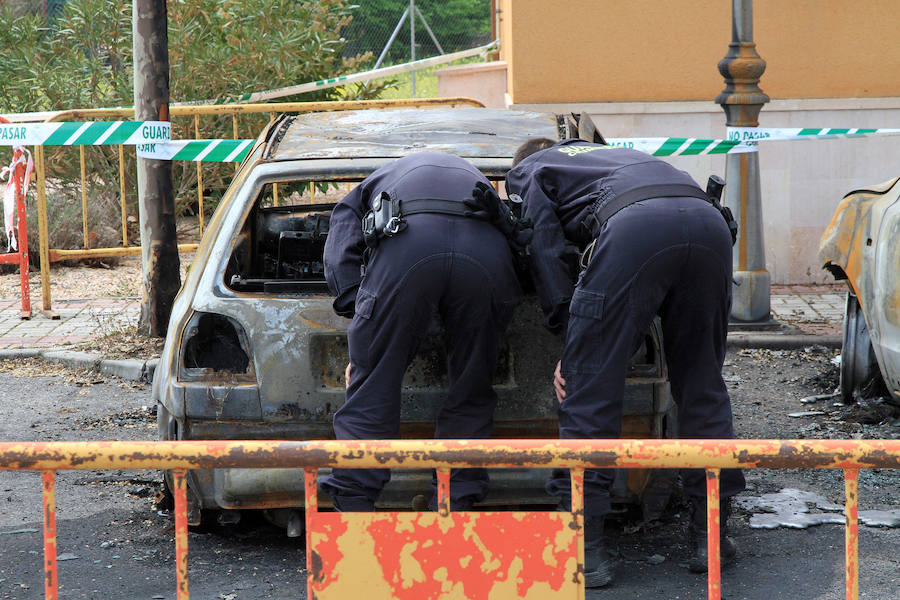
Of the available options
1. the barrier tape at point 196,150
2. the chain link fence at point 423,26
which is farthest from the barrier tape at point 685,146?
the chain link fence at point 423,26

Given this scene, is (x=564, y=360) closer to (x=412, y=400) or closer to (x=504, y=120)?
(x=412, y=400)

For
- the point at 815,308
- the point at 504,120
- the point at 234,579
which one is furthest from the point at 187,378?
the point at 815,308

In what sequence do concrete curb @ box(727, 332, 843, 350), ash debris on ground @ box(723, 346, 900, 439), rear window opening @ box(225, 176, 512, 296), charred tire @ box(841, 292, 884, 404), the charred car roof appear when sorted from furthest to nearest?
concrete curb @ box(727, 332, 843, 350) → charred tire @ box(841, 292, 884, 404) → ash debris on ground @ box(723, 346, 900, 439) → rear window opening @ box(225, 176, 512, 296) → the charred car roof

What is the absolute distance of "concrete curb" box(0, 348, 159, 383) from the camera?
6.57 meters

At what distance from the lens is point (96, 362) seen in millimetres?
6789

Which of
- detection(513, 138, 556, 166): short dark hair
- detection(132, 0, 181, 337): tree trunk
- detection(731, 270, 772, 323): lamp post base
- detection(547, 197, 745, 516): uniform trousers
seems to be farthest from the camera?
detection(731, 270, 772, 323): lamp post base

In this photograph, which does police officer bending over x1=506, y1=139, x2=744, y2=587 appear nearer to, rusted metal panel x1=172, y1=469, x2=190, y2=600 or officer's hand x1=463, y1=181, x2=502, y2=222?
officer's hand x1=463, y1=181, x2=502, y2=222

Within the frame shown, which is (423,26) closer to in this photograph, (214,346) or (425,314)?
(214,346)

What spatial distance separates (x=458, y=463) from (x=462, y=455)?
2cm

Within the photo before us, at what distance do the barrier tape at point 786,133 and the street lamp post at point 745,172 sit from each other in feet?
0.22

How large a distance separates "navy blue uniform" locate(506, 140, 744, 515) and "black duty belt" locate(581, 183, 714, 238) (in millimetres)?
22

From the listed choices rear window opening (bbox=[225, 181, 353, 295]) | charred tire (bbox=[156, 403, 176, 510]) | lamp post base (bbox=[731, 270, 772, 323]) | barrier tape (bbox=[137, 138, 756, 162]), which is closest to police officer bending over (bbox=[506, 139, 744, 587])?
charred tire (bbox=[156, 403, 176, 510])

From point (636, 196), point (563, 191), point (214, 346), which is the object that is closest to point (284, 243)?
point (214, 346)

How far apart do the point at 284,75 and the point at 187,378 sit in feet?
24.7
